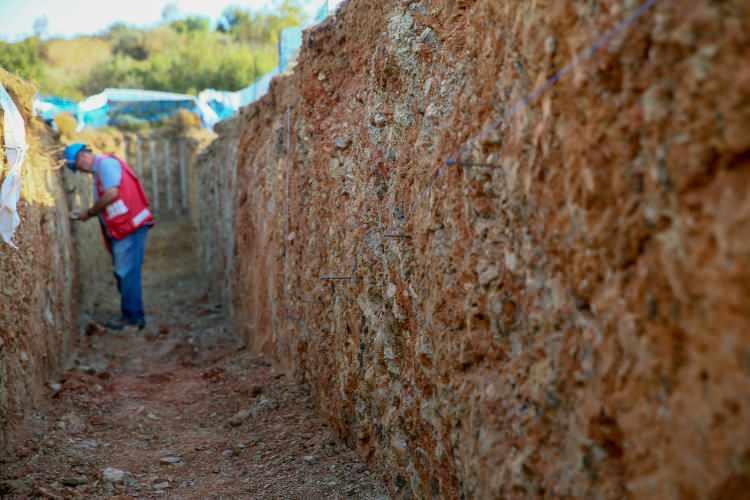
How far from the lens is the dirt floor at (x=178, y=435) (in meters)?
3.38

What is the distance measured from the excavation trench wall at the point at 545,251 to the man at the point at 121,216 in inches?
165

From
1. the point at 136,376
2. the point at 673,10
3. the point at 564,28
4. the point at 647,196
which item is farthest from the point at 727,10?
the point at 136,376

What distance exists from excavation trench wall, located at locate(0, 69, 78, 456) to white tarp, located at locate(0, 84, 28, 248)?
2.7 inches

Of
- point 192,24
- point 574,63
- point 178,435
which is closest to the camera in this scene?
point 574,63

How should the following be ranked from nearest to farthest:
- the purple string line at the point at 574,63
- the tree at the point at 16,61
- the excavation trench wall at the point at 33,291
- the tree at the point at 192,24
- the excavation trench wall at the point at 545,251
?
the excavation trench wall at the point at 545,251
the purple string line at the point at 574,63
the excavation trench wall at the point at 33,291
the tree at the point at 16,61
the tree at the point at 192,24

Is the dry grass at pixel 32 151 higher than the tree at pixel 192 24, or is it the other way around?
the tree at pixel 192 24

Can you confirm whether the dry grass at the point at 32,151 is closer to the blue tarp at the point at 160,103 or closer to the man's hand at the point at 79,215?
the man's hand at the point at 79,215

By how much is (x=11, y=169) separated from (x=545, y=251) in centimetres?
332

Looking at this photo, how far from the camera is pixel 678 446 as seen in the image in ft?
4.13

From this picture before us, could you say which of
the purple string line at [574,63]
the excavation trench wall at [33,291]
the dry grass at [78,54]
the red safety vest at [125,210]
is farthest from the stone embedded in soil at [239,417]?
the dry grass at [78,54]

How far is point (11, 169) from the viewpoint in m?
3.91

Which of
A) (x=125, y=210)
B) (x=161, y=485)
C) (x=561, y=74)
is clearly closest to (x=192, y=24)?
(x=125, y=210)

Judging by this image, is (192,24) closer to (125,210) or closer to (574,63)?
(125,210)

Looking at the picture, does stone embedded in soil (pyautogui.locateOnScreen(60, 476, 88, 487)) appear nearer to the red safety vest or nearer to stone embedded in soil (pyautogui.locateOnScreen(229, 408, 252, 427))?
stone embedded in soil (pyautogui.locateOnScreen(229, 408, 252, 427))
